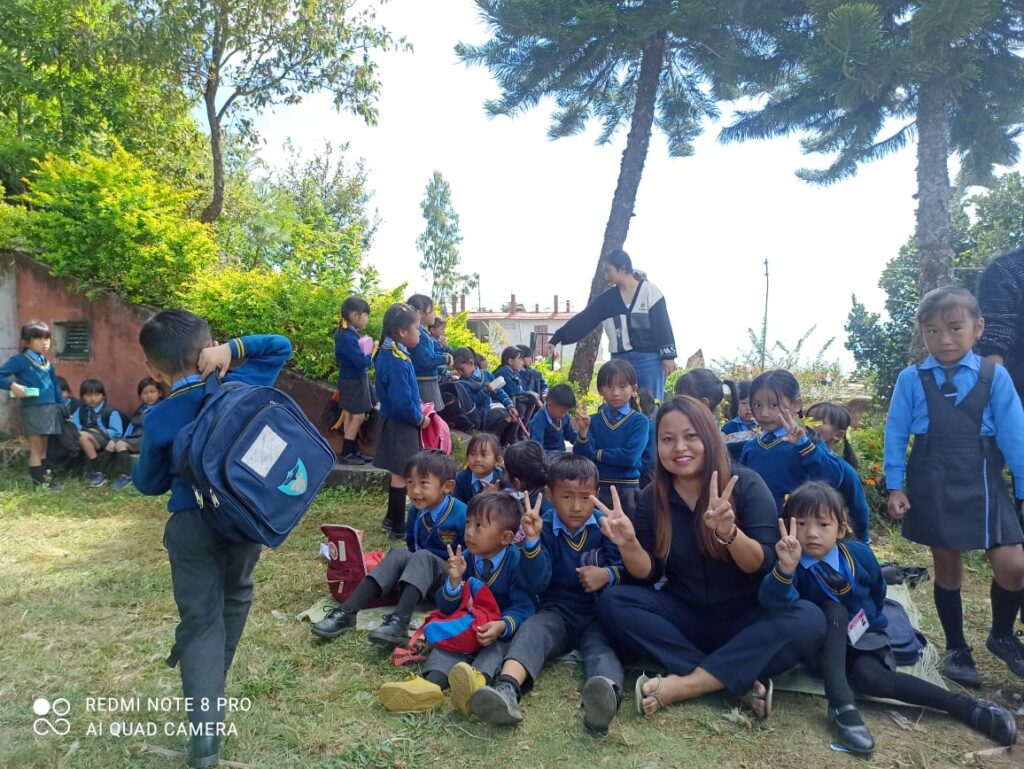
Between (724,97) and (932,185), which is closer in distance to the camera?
(932,185)

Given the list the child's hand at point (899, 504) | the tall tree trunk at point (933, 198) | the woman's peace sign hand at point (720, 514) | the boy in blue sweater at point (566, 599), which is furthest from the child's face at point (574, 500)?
the tall tree trunk at point (933, 198)

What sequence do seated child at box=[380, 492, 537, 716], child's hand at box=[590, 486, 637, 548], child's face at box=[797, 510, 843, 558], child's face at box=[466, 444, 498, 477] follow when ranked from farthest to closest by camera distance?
child's face at box=[466, 444, 498, 477] < seated child at box=[380, 492, 537, 716] < child's face at box=[797, 510, 843, 558] < child's hand at box=[590, 486, 637, 548]

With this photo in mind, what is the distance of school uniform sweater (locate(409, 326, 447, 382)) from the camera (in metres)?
5.53

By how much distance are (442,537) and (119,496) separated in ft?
13.5

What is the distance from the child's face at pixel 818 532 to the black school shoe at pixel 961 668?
0.84 meters

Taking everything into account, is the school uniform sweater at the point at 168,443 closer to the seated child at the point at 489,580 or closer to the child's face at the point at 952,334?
the seated child at the point at 489,580

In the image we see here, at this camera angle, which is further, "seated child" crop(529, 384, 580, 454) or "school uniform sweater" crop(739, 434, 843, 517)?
"seated child" crop(529, 384, 580, 454)

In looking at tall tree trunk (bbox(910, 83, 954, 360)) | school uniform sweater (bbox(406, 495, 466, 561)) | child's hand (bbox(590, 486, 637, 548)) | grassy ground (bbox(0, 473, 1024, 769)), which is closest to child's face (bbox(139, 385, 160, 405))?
grassy ground (bbox(0, 473, 1024, 769))

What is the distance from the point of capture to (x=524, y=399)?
6.79m

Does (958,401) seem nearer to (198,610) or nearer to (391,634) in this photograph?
(391,634)

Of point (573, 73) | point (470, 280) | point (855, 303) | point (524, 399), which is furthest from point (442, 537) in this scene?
point (470, 280)

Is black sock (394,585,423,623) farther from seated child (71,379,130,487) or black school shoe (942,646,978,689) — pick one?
seated child (71,379,130,487)

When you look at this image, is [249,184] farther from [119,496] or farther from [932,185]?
[932,185]

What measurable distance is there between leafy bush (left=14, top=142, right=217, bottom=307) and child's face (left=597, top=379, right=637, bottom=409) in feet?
20.0
